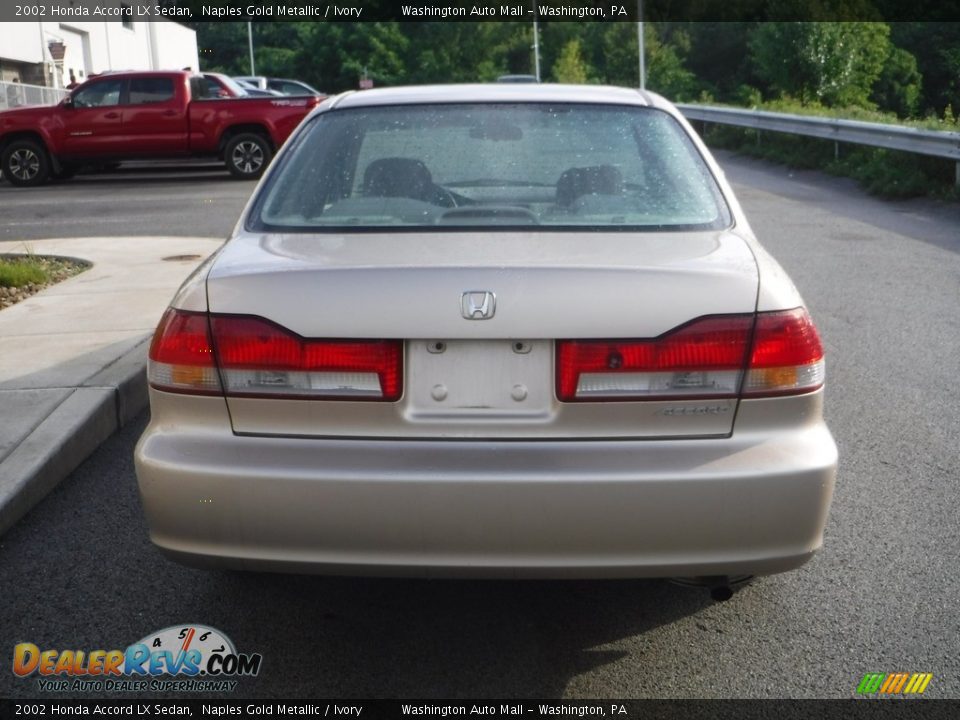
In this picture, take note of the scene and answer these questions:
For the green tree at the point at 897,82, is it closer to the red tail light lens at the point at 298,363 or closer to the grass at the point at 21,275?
the grass at the point at 21,275

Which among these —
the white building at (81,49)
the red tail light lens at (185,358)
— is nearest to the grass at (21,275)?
the red tail light lens at (185,358)

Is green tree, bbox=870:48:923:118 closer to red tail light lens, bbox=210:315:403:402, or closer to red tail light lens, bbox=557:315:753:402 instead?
red tail light lens, bbox=557:315:753:402

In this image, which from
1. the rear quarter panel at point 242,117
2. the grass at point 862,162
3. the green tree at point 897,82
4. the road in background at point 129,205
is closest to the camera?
the road in background at point 129,205

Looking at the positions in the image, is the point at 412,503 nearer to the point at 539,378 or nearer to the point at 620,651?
the point at 539,378

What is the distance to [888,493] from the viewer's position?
4.79 m

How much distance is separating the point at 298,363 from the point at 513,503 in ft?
2.13

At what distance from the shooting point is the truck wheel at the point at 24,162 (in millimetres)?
21047

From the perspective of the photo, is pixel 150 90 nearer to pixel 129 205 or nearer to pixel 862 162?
pixel 129 205

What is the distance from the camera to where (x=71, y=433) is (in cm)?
526

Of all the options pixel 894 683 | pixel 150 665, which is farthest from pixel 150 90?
pixel 894 683

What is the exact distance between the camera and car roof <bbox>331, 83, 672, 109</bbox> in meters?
4.31

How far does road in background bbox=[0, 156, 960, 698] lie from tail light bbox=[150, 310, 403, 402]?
32.4 inches

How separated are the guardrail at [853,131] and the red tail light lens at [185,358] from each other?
13.3 meters

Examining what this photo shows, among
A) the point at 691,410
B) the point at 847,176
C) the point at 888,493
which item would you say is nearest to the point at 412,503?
the point at 691,410
